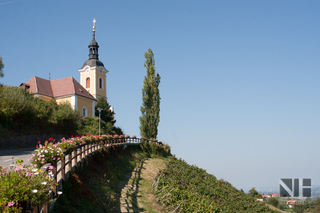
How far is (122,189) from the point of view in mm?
14992

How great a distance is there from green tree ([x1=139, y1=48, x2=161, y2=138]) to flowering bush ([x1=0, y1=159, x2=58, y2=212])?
27.5 metres

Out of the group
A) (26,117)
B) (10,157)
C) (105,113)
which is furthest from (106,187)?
(105,113)

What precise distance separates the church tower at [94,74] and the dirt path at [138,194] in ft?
126

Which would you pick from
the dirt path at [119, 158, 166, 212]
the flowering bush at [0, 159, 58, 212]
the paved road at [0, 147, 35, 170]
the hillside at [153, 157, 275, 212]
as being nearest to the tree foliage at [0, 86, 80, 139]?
the paved road at [0, 147, 35, 170]

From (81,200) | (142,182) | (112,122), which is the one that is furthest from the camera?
(112,122)

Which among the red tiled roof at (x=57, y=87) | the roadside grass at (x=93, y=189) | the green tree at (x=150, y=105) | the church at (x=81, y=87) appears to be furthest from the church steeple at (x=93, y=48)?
the roadside grass at (x=93, y=189)

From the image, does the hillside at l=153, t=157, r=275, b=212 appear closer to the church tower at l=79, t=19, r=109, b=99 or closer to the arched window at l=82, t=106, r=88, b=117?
the arched window at l=82, t=106, r=88, b=117

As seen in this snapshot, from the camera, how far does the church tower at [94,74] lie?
56.8 meters

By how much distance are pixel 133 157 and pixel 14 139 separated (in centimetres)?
1040

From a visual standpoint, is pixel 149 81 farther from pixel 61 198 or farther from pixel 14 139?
pixel 61 198

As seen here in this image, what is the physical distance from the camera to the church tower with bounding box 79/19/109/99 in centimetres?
5681

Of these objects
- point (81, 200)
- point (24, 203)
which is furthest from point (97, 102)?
point (24, 203)

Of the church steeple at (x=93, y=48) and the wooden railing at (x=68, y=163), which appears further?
the church steeple at (x=93, y=48)

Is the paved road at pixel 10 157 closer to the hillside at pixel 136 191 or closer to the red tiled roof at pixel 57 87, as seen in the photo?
the hillside at pixel 136 191
